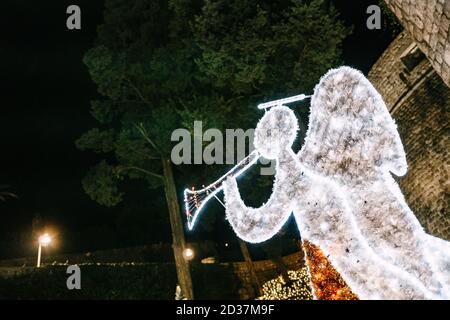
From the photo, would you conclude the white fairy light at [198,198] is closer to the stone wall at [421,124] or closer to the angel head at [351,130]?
the angel head at [351,130]

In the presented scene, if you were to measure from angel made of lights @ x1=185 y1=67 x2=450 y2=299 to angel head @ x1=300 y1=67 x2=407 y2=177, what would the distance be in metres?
0.01

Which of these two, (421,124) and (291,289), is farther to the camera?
(291,289)

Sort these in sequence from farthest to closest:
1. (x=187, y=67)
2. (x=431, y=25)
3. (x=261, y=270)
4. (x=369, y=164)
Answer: (x=261, y=270) → (x=187, y=67) → (x=369, y=164) → (x=431, y=25)

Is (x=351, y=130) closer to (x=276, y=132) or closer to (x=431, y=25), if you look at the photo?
(x=276, y=132)

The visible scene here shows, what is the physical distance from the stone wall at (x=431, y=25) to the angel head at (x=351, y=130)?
974 millimetres

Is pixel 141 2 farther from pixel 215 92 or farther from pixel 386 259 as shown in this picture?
pixel 386 259

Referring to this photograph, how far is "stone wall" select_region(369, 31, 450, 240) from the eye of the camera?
7.76 meters

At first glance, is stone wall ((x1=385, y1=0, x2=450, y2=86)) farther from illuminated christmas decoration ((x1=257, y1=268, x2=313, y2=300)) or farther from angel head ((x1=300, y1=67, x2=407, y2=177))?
illuminated christmas decoration ((x1=257, y1=268, x2=313, y2=300))

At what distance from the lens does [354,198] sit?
15.5 feet

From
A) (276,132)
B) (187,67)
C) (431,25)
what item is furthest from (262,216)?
(187,67)

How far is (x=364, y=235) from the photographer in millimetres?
4680

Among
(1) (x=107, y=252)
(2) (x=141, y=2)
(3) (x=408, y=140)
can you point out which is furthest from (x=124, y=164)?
(3) (x=408, y=140)

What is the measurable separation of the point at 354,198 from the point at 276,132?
5.04ft

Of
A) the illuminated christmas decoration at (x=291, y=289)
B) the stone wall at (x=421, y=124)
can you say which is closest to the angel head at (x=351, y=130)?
the stone wall at (x=421, y=124)
